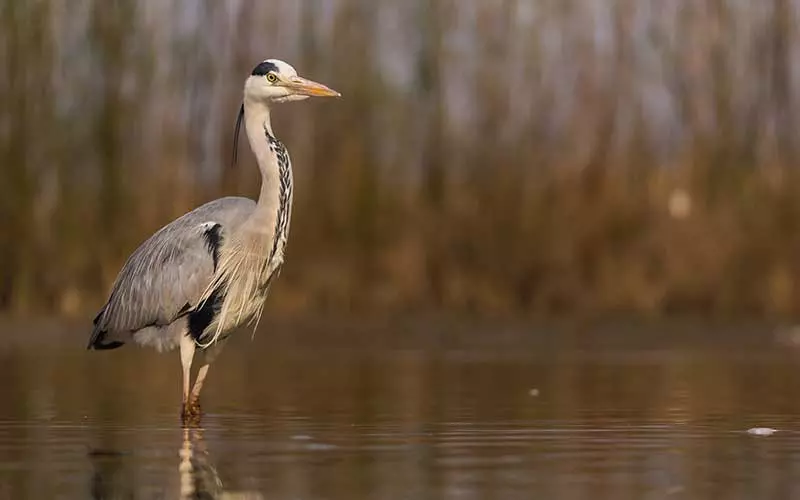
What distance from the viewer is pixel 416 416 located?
9.74 meters

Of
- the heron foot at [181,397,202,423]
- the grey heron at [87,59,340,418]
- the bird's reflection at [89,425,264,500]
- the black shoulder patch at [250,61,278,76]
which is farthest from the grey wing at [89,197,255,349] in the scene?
the bird's reflection at [89,425,264,500]

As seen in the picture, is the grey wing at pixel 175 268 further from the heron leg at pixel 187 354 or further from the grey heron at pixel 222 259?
the heron leg at pixel 187 354

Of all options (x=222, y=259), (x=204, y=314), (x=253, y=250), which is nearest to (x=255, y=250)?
(x=253, y=250)

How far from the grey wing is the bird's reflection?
2.57 m

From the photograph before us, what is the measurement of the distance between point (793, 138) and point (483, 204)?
2.85 meters

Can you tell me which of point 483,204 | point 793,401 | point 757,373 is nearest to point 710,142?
point 483,204

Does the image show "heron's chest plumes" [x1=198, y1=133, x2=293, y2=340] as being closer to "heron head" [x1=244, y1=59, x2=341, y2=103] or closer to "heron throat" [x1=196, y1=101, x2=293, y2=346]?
"heron throat" [x1=196, y1=101, x2=293, y2=346]

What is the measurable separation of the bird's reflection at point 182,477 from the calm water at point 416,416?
1cm

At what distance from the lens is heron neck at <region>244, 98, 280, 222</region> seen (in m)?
10.8

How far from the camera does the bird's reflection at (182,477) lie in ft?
21.3

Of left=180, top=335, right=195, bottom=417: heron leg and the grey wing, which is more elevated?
the grey wing

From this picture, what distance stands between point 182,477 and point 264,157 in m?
4.14

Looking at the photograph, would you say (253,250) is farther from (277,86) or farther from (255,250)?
(277,86)

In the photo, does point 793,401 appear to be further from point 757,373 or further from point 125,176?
point 125,176
